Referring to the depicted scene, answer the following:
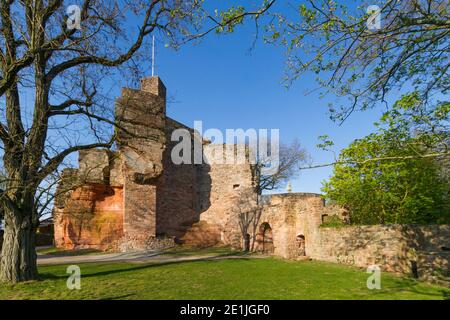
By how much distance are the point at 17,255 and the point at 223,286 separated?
18.1ft

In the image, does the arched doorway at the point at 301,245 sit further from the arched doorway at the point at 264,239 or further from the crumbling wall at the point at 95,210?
the crumbling wall at the point at 95,210

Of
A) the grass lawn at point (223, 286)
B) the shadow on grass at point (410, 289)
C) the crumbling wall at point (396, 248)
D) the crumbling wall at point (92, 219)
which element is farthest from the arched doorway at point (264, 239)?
the shadow on grass at point (410, 289)

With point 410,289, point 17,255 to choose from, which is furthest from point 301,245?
point 17,255

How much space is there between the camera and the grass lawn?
6.91 m

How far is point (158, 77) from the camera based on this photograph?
22.9 metres

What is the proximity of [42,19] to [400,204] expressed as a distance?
1340 centimetres

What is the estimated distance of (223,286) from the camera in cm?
785

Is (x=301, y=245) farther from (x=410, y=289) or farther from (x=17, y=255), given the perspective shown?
(x=17, y=255)

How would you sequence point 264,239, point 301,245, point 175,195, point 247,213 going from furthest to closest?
1. point 175,195
2. point 247,213
3. point 264,239
4. point 301,245

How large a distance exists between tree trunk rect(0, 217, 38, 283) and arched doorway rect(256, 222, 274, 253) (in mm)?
12709

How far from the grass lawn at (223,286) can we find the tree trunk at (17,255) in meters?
0.43

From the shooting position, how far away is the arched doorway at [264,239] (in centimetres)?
1878
